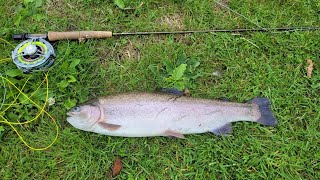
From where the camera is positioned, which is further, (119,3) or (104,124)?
(119,3)

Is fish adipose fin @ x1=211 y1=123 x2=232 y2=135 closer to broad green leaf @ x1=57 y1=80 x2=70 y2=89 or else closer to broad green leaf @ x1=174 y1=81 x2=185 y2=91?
broad green leaf @ x1=174 y1=81 x2=185 y2=91

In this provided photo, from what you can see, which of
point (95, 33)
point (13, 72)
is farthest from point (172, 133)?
point (13, 72)

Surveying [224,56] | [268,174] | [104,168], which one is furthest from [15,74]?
[268,174]

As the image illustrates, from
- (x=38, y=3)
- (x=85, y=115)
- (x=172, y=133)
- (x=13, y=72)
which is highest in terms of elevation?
(x=38, y=3)

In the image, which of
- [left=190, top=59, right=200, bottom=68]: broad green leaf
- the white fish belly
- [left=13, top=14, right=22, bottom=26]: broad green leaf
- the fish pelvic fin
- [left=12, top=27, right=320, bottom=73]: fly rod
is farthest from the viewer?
[left=13, top=14, right=22, bottom=26]: broad green leaf

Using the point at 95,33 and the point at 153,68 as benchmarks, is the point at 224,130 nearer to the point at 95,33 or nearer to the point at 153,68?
the point at 153,68

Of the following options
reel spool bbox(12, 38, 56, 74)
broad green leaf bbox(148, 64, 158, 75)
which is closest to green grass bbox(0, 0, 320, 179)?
broad green leaf bbox(148, 64, 158, 75)

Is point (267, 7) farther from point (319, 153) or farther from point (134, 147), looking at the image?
point (134, 147)

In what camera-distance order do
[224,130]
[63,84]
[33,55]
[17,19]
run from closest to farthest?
[224,130]
[33,55]
[63,84]
[17,19]
